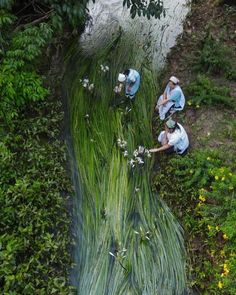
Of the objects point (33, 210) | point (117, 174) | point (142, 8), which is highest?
point (142, 8)

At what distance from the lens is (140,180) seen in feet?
18.8

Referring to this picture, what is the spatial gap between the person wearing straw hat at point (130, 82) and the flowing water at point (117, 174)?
0.15 metres

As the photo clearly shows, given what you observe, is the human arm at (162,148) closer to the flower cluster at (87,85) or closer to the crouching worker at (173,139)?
the crouching worker at (173,139)

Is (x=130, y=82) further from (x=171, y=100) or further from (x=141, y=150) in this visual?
(x=141, y=150)

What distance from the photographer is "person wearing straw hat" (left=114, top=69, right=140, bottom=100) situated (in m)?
6.34

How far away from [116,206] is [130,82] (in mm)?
2076

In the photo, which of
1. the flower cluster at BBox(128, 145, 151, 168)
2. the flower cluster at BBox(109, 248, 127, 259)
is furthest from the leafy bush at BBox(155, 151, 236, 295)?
the flower cluster at BBox(109, 248, 127, 259)

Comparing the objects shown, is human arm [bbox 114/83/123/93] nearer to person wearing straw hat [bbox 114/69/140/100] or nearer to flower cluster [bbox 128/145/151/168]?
person wearing straw hat [bbox 114/69/140/100]

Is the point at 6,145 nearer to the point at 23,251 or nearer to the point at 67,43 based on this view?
→ the point at 23,251

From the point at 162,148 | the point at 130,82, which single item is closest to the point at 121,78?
the point at 130,82

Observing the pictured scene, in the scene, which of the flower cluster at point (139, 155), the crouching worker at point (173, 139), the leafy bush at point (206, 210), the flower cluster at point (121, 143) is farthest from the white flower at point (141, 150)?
the leafy bush at point (206, 210)

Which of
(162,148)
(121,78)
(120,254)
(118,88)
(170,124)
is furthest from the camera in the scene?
(118,88)

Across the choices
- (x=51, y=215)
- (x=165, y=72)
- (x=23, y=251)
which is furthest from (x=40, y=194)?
(x=165, y=72)

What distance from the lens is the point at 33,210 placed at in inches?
187
